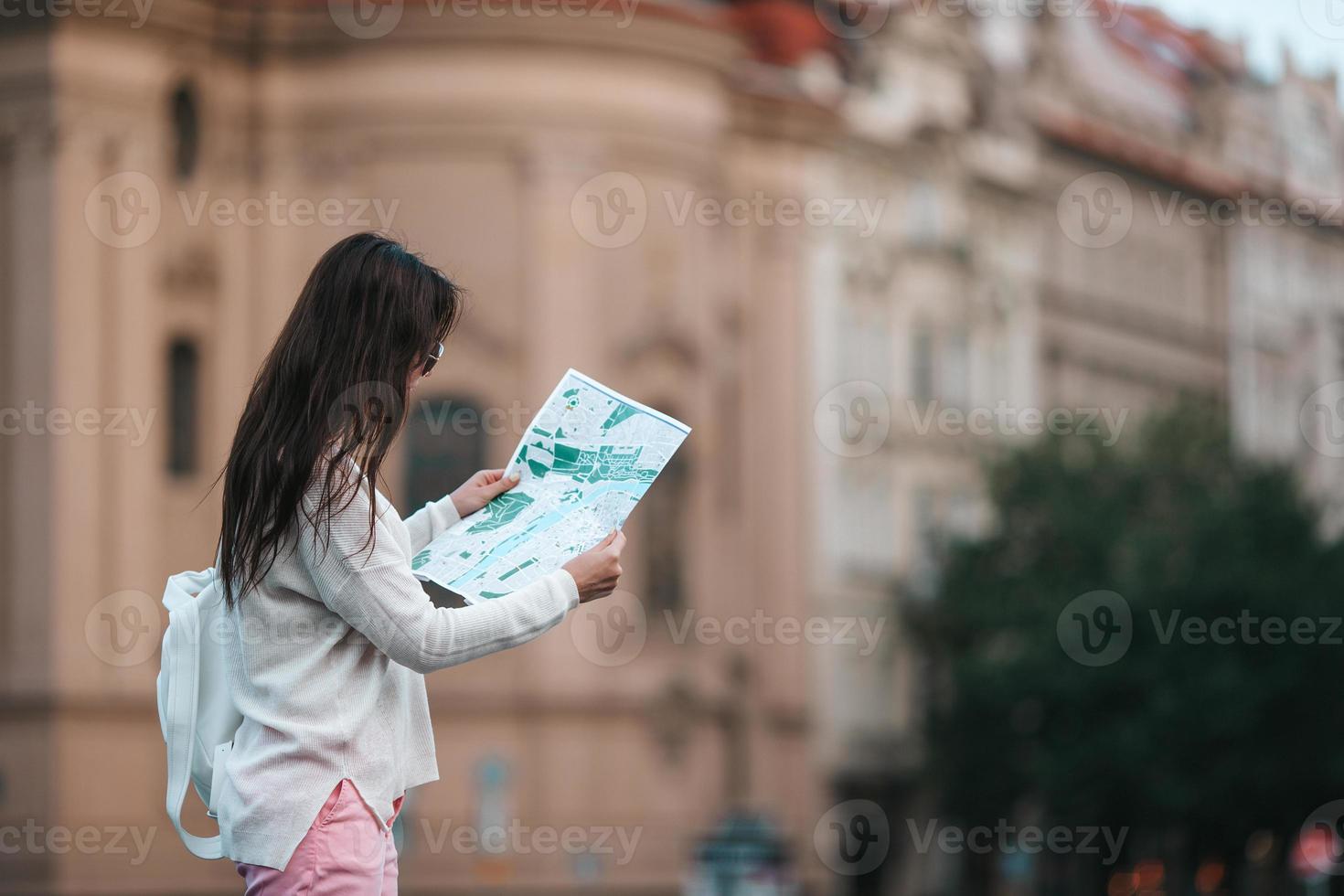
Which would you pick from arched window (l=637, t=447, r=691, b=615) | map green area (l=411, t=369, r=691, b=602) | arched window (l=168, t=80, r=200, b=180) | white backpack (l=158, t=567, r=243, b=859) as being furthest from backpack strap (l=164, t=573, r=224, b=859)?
arched window (l=637, t=447, r=691, b=615)

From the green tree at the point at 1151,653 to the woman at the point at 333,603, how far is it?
1288 inches

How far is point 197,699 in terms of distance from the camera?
4.05m

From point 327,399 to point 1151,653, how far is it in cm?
3405

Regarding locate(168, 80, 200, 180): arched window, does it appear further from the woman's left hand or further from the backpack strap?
the backpack strap

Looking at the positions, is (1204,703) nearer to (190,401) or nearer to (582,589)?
(190,401)

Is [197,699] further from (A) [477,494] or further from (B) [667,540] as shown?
(B) [667,540]

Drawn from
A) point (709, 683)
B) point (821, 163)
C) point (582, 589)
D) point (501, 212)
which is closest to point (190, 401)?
point (501, 212)

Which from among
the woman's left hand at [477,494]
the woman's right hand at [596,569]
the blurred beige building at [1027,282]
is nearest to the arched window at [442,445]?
the blurred beige building at [1027,282]

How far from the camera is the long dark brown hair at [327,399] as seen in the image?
3904 millimetres

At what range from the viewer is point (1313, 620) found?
36656 mm

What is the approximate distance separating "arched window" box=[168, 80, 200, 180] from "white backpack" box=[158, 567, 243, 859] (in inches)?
1166

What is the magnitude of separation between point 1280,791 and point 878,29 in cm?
1623

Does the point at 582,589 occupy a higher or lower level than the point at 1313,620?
higher

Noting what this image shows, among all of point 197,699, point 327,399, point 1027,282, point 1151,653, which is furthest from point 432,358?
point 1027,282
